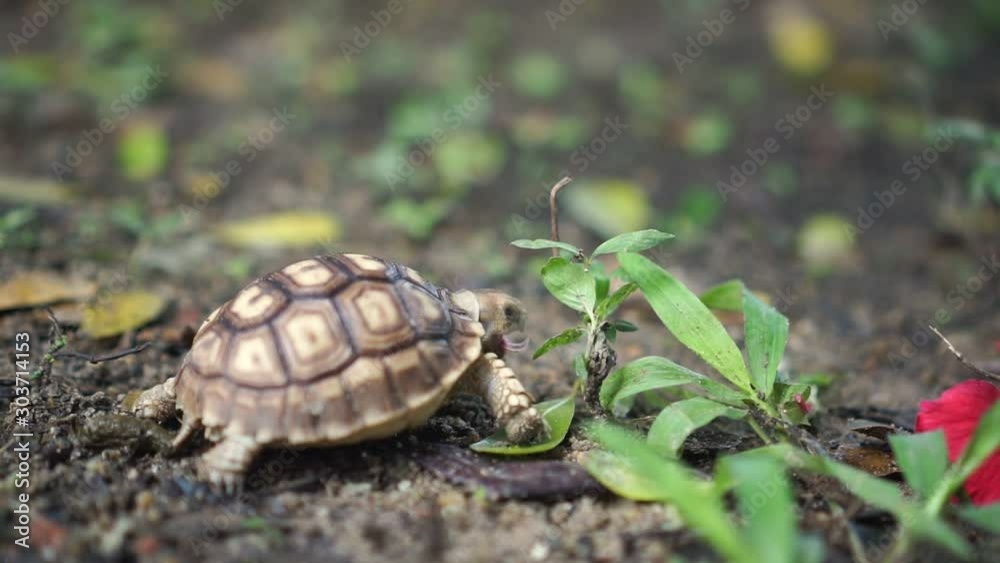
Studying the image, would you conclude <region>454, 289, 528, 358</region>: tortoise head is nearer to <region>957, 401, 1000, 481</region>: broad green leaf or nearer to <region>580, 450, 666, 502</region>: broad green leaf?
<region>580, 450, 666, 502</region>: broad green leaf

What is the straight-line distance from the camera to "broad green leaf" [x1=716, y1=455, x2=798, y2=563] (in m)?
1.68

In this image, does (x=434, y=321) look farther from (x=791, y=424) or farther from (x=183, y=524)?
A: (x=791, y=424)

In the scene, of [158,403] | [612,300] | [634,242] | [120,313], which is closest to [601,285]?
[612,300]

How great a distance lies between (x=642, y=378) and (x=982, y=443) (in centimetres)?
90

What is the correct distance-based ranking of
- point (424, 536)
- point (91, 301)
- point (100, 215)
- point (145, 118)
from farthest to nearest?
point (145, 118) → point (100, 215) → point (91, 301) → point (424, 536)

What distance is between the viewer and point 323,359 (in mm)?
2244

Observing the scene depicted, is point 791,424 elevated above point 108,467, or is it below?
below

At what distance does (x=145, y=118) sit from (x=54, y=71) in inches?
36.2

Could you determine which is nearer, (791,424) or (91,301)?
(791,424)

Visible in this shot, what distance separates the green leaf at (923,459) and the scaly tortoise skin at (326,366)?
95 centimetres

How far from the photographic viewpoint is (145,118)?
5.88 m

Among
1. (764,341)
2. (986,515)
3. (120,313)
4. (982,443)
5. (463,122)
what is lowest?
(986,515)

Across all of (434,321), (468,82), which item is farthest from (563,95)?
(434,321)

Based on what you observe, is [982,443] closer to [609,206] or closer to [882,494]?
[882,494]
